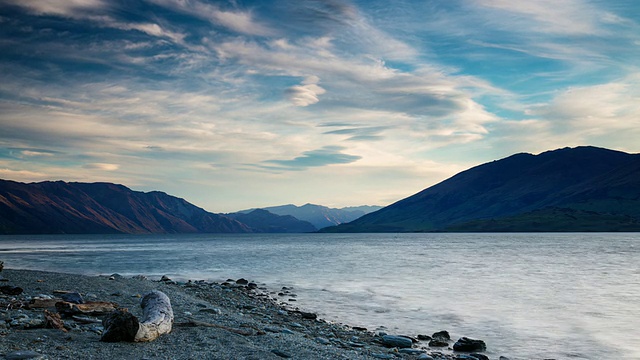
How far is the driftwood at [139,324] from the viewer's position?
45.7 feet

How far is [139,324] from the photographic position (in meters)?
14.3

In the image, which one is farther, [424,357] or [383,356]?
[424,357]

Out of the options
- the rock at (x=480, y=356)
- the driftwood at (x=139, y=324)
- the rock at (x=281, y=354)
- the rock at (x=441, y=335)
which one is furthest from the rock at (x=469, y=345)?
the driftwood at (x=139, y=324)

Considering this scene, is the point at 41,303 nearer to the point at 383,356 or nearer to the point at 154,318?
the point at 154,318

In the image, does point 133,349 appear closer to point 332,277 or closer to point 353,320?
point 353,320

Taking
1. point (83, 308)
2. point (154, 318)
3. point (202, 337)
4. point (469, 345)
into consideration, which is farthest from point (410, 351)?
point (83, 308)

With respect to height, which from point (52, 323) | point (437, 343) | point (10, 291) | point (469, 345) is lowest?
point (437, 343)

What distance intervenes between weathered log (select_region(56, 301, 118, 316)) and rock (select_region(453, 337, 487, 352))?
592 inches

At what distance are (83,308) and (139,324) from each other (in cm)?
523

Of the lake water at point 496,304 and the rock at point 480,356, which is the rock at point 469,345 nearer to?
the lake water at point 496,304

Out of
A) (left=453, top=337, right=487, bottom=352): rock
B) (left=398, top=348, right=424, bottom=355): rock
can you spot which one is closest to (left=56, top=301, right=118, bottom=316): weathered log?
(left=398, top=348, right=424, bottom=355): rock

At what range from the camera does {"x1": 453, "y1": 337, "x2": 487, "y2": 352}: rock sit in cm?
2081

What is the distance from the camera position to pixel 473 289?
43.6 metres

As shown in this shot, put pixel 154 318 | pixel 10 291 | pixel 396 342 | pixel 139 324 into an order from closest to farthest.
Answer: pixel 139 324 → pixel 154 318 → pixel 396 342 → pixel 10 291
